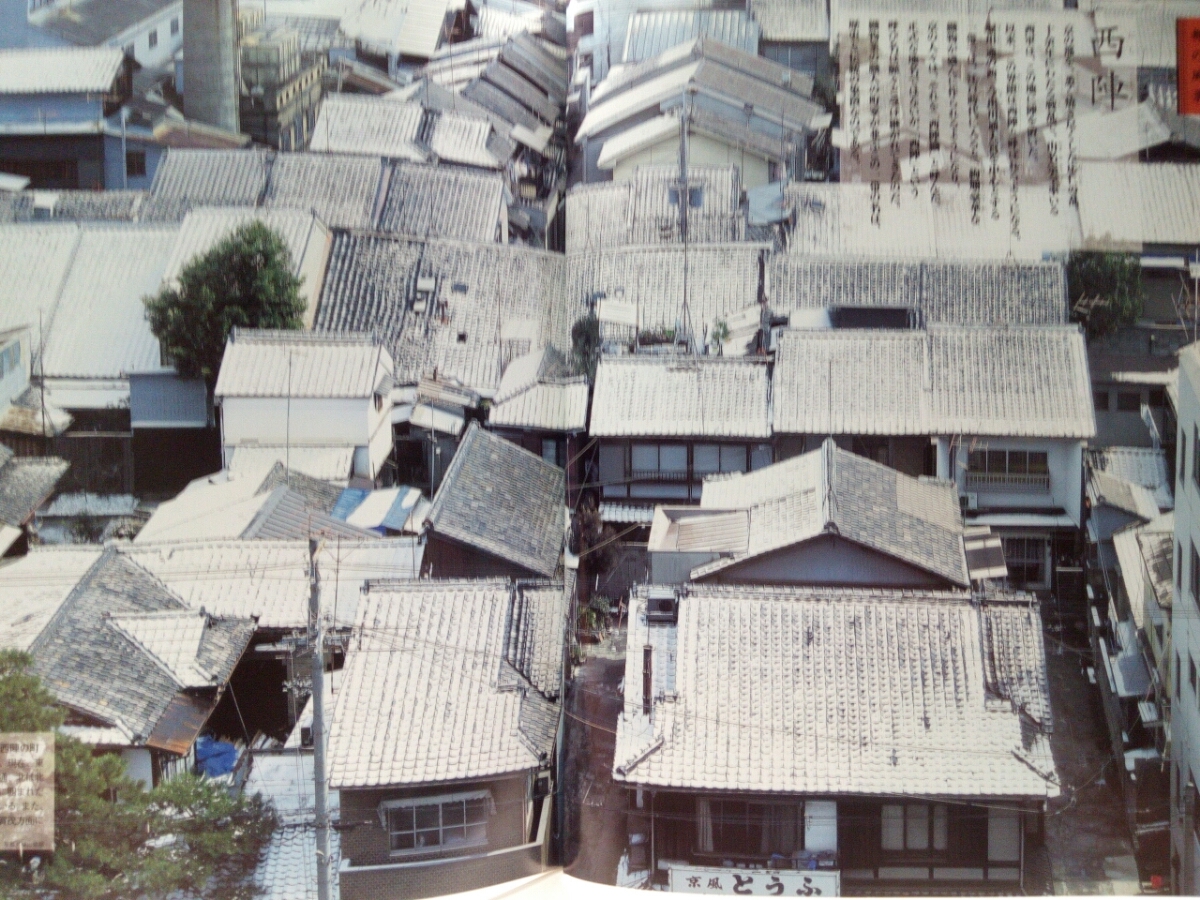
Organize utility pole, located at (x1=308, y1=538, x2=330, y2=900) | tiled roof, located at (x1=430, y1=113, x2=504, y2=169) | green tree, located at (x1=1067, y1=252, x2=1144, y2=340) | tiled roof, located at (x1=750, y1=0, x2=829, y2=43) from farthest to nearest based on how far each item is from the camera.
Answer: tiled roof, located at (x1=430, y1=113, x2=504, y2=169) < tiled roof, located at (x1=750, y1=0, x2=829, y2=43) < green tree, located at (x1=1067, y1=252, x2=1144, y2=340) < utility pole, located at (x1=308, y1=538, x2=330, y2=900)

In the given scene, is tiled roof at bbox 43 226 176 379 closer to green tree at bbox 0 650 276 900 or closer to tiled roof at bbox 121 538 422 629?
tiled roof at bbox 121 538 422 629

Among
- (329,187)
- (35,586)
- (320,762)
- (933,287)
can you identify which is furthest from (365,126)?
(320,762)

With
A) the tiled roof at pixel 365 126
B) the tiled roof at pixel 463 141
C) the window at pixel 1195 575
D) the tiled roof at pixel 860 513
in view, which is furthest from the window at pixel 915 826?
the tiled roof at pixel 365 126

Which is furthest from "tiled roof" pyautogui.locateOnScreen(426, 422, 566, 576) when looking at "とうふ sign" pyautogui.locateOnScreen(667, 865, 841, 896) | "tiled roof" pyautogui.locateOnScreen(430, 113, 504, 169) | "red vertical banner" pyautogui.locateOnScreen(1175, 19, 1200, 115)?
"red vertical banner" pyautogui.locateOnScreen(1175, 19, 1200, 115)

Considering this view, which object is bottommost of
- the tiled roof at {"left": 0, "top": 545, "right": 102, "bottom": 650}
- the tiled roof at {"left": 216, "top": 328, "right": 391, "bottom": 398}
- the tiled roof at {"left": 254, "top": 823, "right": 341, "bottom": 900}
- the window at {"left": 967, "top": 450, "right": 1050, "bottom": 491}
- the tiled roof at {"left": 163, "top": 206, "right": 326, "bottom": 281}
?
the tiled roof at {"left": 254, "top": 823, "right": 341, "bottom": 900}

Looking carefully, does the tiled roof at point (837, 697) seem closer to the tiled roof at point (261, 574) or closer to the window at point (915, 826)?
the window at point (915, 826)

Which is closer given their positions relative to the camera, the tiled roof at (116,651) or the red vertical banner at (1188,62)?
the red vertical banner at (1188,62)

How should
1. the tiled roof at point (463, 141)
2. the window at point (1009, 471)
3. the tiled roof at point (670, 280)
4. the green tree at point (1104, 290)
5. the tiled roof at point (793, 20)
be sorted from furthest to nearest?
the tiled roof at point (463, 141) < the tiled roof at point (670, 280) < the tiled roof at point (793, 20) < the window at point (1009, 471) < the green tree at point (1104, 290)
